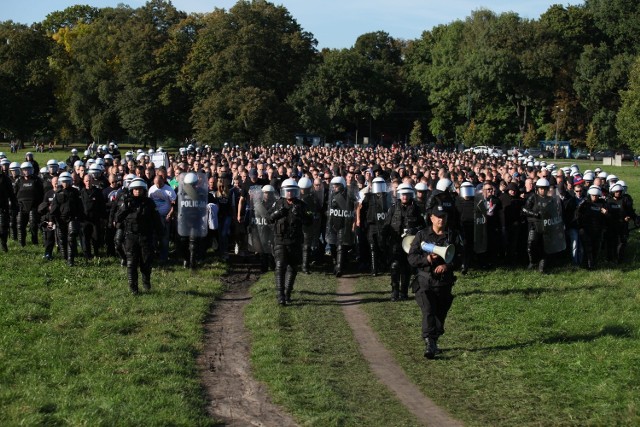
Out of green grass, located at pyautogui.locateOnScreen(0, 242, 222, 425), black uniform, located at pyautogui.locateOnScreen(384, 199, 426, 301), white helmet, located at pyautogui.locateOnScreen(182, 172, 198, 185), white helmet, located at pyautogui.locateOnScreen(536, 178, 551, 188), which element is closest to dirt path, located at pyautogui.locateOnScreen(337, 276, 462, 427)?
black uniform, located at pyautogui.locateOnScreen(384, 199, 426, 301)

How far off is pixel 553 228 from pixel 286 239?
233 inches

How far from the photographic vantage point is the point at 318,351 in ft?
33.3

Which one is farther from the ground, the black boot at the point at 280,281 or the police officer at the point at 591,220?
the police officer at the point at 591,220

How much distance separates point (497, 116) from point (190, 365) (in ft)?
248

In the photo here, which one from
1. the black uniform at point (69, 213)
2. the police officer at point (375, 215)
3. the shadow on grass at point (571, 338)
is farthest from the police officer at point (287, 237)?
the black uniform at point (69, 213)

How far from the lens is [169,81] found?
2751 inches

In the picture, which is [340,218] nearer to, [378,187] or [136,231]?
[378,187]

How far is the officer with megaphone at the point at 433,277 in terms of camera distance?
32.3 ft

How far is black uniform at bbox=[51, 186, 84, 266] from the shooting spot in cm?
1524

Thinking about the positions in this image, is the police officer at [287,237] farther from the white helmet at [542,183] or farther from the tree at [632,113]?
the tree at [632,113]

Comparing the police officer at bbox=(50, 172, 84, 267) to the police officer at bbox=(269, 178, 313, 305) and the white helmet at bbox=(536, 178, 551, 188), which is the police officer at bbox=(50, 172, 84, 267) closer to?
the police officer at bbox=(269, 178, 313, 305)

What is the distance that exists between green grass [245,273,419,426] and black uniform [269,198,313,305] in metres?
0.35

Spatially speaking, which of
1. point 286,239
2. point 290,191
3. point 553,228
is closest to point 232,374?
point 286,239

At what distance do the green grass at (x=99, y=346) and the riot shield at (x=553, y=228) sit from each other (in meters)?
6.47
